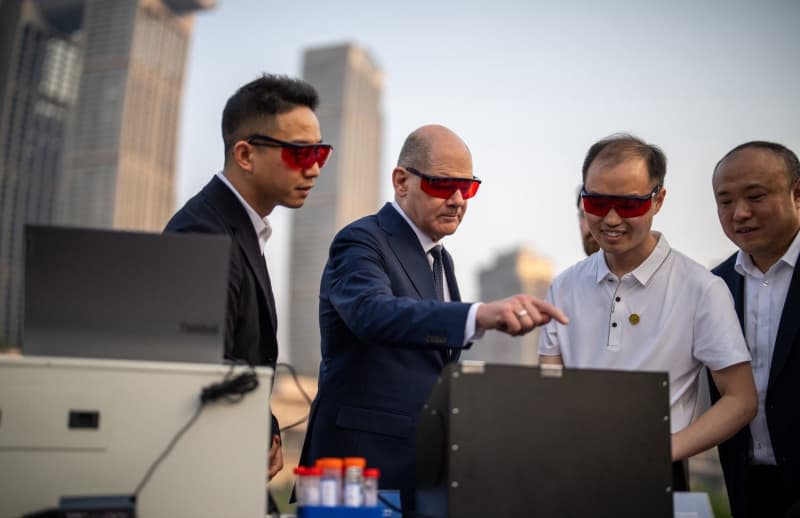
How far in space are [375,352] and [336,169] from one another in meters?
175

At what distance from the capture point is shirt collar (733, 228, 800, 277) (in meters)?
4.06

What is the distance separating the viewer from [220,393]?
2.29 metres

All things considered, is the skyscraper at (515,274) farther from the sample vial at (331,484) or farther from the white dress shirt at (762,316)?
the sample vial at (331,484)

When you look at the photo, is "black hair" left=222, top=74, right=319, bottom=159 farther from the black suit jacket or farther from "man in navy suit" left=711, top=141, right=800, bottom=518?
"man in navy suit" left=711, top=141, right=800, bottom=518

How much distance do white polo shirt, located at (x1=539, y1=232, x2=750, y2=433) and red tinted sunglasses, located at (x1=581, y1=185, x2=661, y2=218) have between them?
24 cm

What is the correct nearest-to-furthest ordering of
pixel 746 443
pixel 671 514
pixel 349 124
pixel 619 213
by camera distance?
pixel 671 514
pixel 619 213
pixel 746 443
pixel 349 124

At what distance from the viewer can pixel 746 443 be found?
3881mm

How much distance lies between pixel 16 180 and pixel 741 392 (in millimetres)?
139817

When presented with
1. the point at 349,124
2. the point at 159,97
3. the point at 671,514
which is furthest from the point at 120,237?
the point at 349,124

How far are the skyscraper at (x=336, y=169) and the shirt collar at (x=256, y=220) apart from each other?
529ft

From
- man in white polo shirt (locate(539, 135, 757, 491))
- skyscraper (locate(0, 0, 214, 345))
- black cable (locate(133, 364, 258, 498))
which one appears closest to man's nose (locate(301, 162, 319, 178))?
man in white polo shirt (locate(539, 135, 757, 491))

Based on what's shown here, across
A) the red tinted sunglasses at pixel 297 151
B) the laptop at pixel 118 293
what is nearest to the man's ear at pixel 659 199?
the red tinted sunglasses at pixel 297 151

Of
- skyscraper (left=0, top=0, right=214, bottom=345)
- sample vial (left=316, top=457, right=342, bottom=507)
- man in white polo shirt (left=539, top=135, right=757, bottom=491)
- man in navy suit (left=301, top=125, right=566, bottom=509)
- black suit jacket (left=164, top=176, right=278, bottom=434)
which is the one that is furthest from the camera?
skyscraper (left=0, top=0, right=214, bottom=345)

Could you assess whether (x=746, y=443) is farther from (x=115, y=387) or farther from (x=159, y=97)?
(x=159, y=97)
